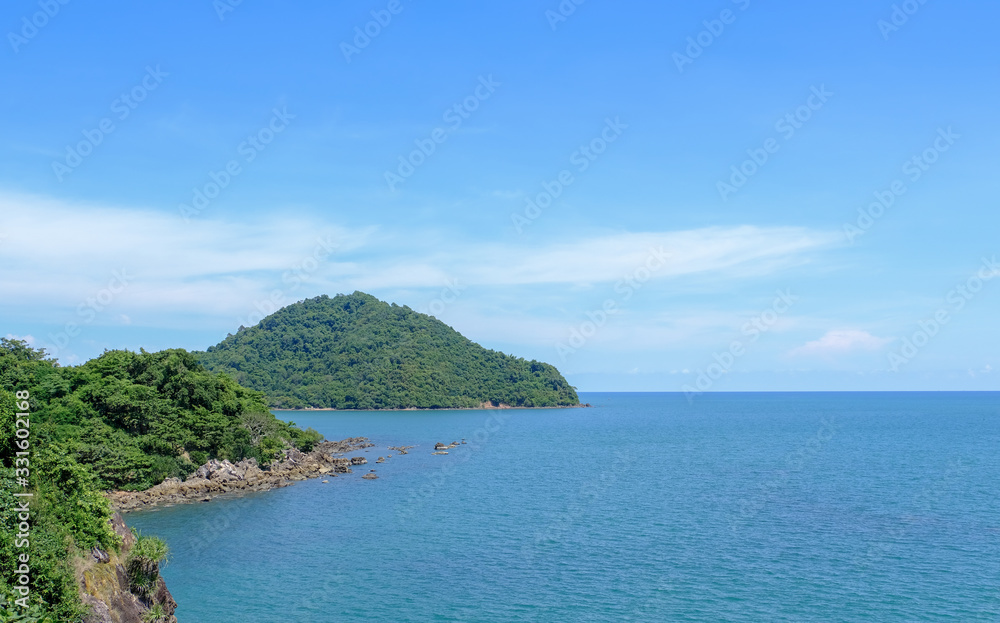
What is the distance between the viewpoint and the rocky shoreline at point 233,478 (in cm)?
5278

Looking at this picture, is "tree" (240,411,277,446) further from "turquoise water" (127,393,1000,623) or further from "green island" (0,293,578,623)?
"turquoise water" (127,393,1000,623)

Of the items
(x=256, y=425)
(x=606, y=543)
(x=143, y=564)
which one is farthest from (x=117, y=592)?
(x=256, y=425)

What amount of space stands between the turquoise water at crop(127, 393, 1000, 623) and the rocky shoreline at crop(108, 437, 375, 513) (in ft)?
10.1

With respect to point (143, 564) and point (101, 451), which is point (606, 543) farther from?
point (101, 451)

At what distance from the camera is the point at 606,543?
1563 inches

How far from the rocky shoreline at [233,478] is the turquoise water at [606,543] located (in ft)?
10.1

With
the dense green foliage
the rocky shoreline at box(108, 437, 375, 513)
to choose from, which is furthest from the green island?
the rocky shoreline at box(108, 437, 375, 513)

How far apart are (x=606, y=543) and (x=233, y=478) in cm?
3821

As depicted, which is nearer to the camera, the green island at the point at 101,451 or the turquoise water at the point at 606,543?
the green island at the point at 101,451

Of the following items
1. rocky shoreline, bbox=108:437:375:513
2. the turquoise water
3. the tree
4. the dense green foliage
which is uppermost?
the tree

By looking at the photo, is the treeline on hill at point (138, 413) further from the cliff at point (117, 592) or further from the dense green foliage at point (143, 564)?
the dense green foliage at point (143, 564)

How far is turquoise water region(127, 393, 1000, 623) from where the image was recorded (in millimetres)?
29406

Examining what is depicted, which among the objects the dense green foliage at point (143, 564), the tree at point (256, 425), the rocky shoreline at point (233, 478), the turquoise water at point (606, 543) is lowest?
the turquoise water at point (606, 543)

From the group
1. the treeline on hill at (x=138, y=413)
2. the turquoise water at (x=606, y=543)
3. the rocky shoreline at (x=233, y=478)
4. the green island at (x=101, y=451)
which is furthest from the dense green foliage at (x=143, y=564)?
the rocky shoreline at (x=233, y=478)
